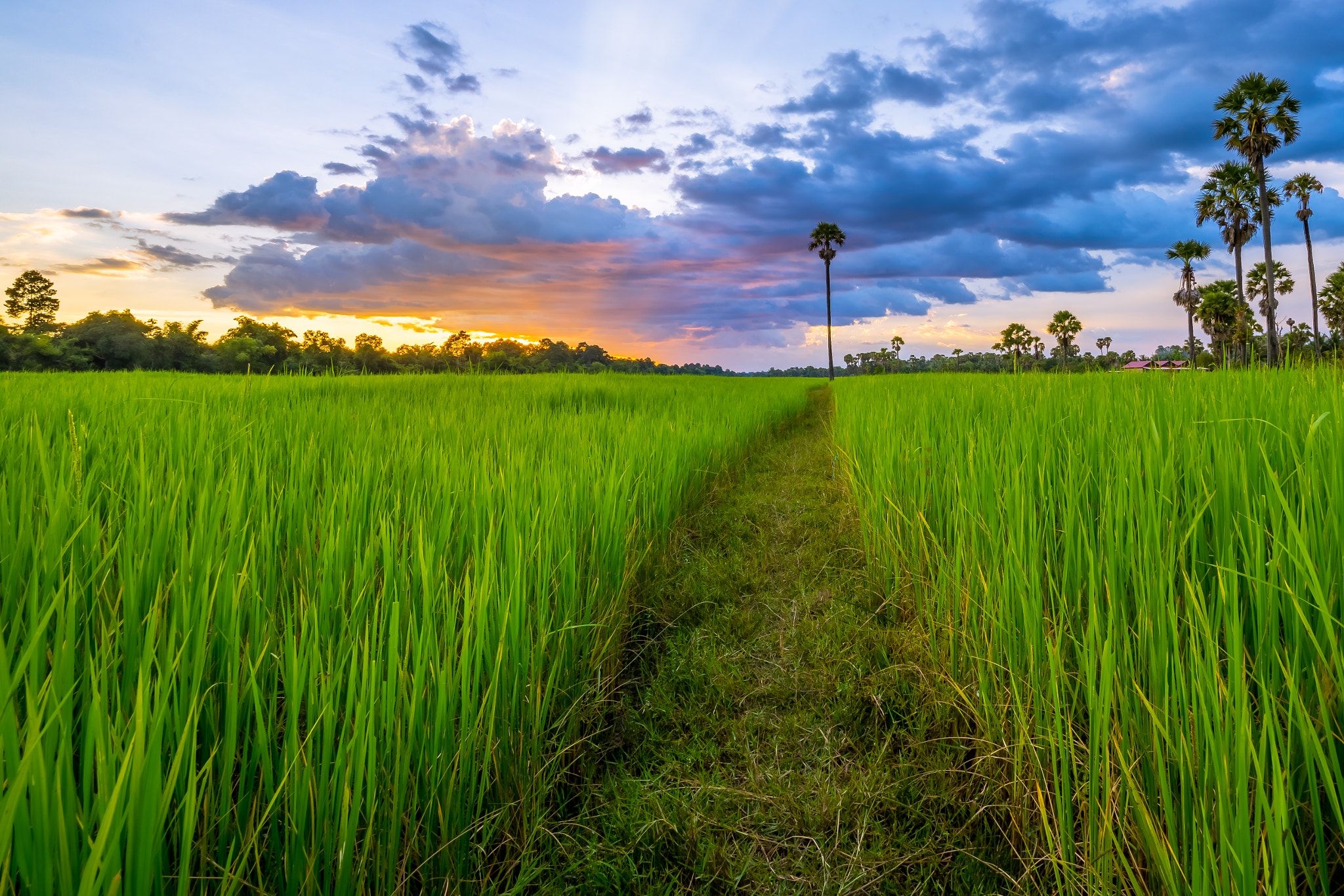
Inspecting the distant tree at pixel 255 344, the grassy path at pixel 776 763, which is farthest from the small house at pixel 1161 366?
the distant tree at pixel 255 344

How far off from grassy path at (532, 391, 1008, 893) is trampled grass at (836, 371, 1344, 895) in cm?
17

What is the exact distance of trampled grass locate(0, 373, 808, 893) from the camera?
0.69 metres

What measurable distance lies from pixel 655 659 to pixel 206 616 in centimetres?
150

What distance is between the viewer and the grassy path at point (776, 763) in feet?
3.99

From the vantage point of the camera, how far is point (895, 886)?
1181 millimetres

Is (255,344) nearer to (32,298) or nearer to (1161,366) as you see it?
(1161,366)

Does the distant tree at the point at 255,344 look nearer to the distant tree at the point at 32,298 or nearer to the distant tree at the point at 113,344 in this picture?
the distant tree at the point at 113,344

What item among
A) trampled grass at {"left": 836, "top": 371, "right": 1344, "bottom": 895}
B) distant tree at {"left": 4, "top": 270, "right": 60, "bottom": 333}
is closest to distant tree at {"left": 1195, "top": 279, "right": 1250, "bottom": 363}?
trampled grass at {"left": 836, "top": 371, "right": 1344, "bottom": 895}

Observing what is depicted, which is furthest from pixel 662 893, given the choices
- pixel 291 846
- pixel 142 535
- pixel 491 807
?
pixel 142 535

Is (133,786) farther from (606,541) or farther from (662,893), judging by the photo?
(606,541)

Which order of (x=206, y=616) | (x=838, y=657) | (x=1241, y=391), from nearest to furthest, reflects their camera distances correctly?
(x=206, y=616)
(x=838, y=657)
(x=1241, y=391)

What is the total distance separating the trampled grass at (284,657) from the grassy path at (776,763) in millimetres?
215

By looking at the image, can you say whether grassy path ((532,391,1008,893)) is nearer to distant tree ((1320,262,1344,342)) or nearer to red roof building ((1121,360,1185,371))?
red roof building ((1121,360,1185,371))

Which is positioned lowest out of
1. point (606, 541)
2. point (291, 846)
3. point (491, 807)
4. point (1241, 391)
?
point (491, 807)
